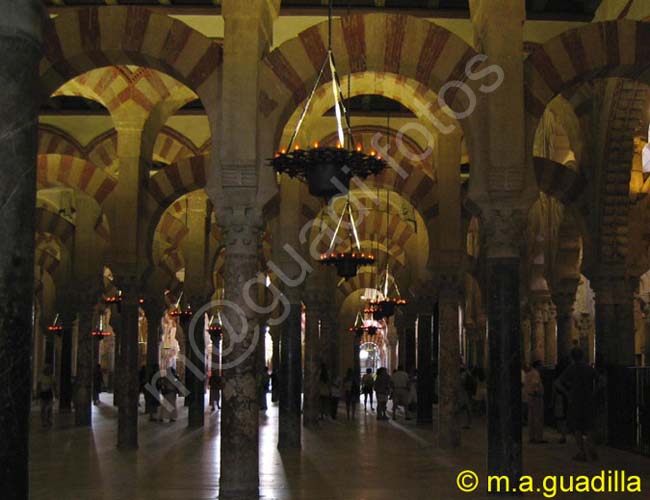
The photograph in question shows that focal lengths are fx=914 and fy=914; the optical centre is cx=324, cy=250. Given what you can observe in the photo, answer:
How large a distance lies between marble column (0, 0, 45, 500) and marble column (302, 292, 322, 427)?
10.1 metres

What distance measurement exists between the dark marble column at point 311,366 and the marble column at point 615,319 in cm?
400

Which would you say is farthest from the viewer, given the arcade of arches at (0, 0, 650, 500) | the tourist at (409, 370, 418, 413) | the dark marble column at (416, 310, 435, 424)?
the tourist at (409, 370, 418, 413)

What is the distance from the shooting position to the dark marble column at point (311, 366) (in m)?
12.8

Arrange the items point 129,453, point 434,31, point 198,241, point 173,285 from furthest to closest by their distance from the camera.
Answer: point 173,285, point 198,241, point 129,453, point 434,31

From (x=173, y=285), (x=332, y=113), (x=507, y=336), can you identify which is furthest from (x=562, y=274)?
(x=173, y=285)

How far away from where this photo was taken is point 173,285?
21109 mm

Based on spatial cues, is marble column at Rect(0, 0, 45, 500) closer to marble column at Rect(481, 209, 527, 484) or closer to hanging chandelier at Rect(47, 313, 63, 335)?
marble column at Rect(481, 209, 527, 484)

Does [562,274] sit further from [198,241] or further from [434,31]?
[434,31]

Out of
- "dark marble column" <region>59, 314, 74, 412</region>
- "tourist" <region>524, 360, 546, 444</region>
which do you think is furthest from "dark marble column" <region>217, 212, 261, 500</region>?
"dark marble column" <region>59, 314, 74, 412</region>

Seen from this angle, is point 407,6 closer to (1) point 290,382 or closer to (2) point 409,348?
(1) point 290,382

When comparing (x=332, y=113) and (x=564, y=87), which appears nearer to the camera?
(x=564, y=87)

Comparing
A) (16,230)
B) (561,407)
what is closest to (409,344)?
(561,407)

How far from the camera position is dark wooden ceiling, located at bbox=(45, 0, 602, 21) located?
9.84 metres

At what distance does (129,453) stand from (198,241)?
17.4ft
